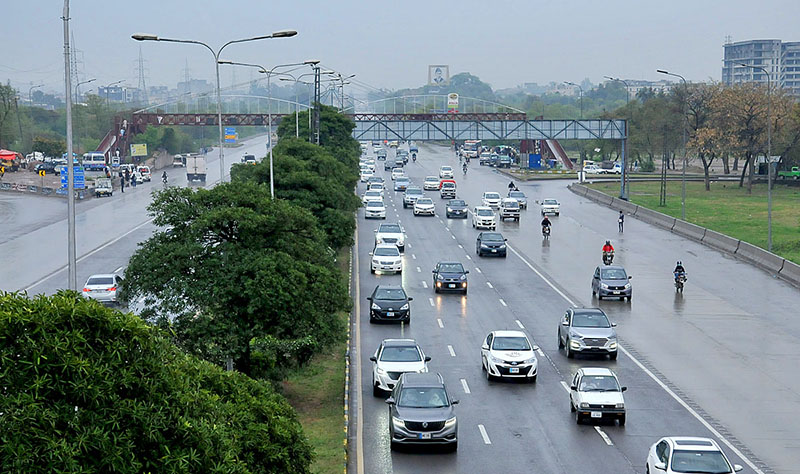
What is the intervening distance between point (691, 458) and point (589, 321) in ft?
46.1

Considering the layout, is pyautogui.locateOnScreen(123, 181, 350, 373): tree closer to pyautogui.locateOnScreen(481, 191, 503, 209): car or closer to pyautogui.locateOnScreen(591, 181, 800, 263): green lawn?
pyautogui.locateOnScreen(591, 181, 800, 263): green lawn

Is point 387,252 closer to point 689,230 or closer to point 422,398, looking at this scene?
point 689,230

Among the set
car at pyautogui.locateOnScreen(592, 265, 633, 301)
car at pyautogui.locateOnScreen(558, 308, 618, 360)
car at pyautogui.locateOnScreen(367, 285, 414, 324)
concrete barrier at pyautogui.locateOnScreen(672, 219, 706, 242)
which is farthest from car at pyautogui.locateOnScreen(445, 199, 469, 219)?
car at pyautogui.locateOnScreen(558, 308, 618, 360)

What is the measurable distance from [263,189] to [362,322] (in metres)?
12.7

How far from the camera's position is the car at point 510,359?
30.4m

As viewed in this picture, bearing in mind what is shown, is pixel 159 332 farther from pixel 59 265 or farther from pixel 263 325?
pixel 59 265

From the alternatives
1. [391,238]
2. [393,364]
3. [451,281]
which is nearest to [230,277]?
[393,364]

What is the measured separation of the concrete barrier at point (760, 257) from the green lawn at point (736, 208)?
5.05 ft

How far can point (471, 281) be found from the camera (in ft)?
164

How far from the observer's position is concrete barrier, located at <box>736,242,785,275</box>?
172 ft

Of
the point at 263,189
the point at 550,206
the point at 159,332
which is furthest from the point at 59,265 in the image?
the point at 159,332

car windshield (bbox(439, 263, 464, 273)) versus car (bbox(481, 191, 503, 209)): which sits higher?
car (bbox(481, 191, 503, 209))

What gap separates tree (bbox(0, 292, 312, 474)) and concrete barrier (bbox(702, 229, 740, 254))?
52.2 metres

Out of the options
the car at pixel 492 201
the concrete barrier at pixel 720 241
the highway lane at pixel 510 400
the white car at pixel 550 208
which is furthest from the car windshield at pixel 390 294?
the car at pixel 492 201
